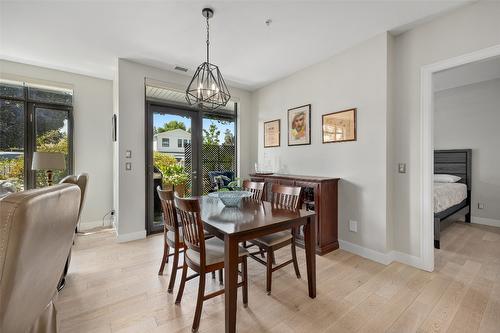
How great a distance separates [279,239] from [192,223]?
0.89 metres

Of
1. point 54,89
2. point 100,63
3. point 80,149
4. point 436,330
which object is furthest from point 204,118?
point 436,330

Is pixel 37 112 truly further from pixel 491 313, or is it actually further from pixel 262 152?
pixel 491 313

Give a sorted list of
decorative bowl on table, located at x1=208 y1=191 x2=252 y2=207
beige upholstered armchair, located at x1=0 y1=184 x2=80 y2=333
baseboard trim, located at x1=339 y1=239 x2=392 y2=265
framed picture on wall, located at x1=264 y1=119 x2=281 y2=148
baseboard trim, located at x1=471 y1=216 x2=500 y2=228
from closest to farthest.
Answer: beige upholstered armchair, located at x1=0 y1=184 x2=80 y2=333 < decorative bowl on table, located at x1=208 y1=191 x2=252 y2=207 < baseboard trim, located at x1=339 y1=239 x2=392 y2=265 < baseboard trim, located at x1=471 y1=216 x2=500 y2=228 < framed picture on wall, located at x1=264 y1=119 x2=281 y2=148

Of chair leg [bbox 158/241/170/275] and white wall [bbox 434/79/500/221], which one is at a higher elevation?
white wall [bbox 434/79/500/221]

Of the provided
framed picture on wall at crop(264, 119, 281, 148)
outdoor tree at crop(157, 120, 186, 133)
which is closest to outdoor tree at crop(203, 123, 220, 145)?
outdoor tree at crop(157, 120, 186, 133)

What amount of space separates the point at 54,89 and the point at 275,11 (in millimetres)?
3891

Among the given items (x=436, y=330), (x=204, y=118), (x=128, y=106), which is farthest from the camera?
(x=204, y=118)

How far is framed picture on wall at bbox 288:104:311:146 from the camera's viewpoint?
3.69 meters

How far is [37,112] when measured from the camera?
3664 millimetres

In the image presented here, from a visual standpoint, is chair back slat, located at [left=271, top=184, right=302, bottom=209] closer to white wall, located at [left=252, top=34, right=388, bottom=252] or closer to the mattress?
white wall, located at [left=252, top=34, right=388, bottom=252]

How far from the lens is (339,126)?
3223 mm

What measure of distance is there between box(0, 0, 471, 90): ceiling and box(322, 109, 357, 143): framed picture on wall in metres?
0.90

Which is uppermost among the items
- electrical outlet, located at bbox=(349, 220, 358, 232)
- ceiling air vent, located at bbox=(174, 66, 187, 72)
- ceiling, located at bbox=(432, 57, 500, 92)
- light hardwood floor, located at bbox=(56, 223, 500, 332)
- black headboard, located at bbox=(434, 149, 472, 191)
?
ceiling air vent, located at bbox=(174, 66, 187, 72)

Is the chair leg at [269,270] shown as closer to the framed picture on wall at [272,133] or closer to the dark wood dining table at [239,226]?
the dark wood dining table at [239,226]
